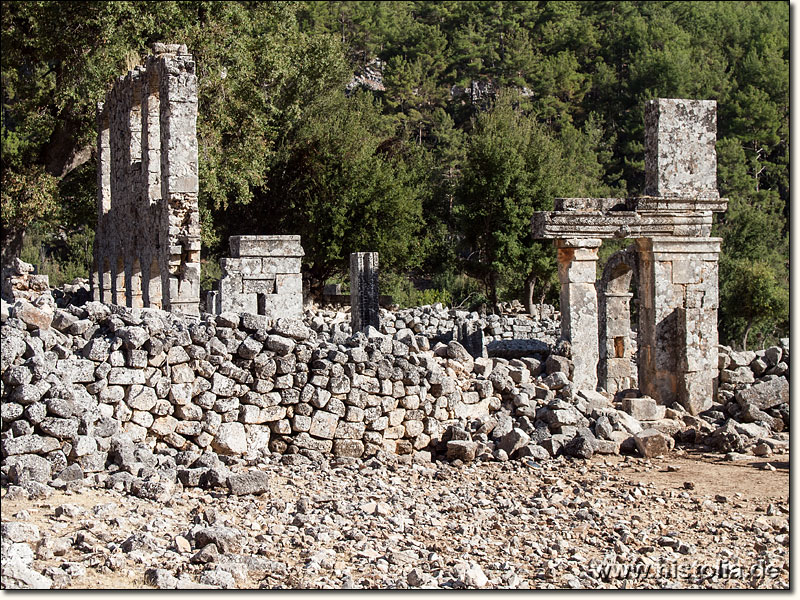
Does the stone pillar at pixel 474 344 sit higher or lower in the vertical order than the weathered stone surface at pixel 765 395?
higher

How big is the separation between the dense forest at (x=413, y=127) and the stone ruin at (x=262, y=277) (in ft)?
18.4

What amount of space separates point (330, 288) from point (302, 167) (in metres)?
4.50

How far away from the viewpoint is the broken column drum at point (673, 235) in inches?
563

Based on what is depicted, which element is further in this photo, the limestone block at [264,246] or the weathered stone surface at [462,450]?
the limestone block at [264,246]

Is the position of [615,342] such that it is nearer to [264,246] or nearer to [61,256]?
[264,246]

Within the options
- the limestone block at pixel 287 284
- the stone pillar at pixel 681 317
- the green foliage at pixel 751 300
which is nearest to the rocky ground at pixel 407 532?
the stone pillar at pixel 681 317

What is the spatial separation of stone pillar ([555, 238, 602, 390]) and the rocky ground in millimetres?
4605

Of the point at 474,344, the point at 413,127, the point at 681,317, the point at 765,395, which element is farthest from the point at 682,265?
the point at 413,127

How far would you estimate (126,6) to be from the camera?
2248 centimetres

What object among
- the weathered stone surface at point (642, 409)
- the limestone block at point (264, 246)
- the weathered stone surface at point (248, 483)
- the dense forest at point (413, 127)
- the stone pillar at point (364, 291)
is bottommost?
the weathered stone surface at point (248, 483)

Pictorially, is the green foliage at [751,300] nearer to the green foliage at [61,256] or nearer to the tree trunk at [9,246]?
the green foliage at [61,256]

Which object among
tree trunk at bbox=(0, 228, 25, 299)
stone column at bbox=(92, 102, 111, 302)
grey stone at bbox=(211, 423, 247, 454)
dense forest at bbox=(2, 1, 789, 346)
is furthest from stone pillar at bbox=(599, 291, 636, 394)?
tree trunk at bbox=(0, 228, 25, 299)

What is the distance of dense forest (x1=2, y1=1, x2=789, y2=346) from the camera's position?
23578 millimetres

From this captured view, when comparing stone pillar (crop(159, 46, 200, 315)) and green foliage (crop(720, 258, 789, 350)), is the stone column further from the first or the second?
green foliage (crop(720, 258, 789, 350))
